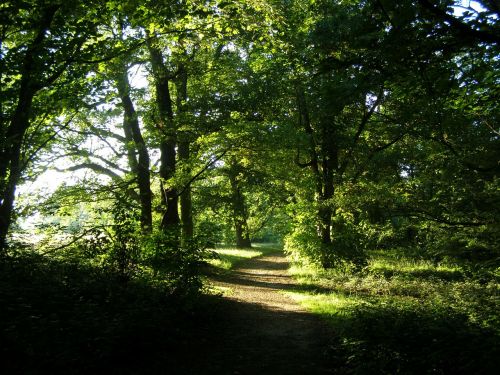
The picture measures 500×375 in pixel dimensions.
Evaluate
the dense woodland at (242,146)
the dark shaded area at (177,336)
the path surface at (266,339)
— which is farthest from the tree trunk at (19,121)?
the path surface at (266,339)

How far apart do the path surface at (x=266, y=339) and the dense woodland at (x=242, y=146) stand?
33.1 inches

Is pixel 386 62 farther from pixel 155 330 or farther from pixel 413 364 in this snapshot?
pixel 155 330

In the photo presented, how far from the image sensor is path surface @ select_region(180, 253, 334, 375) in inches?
263

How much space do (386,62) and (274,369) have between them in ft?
16.6

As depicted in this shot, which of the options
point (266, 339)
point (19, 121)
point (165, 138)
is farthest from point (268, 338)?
point (165, 138)

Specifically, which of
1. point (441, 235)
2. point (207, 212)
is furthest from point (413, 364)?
point (207, 212)

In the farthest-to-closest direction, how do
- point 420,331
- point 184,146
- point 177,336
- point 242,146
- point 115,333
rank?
point 184,146, point 242,146, point 177,336, point 115,333, point 420,331

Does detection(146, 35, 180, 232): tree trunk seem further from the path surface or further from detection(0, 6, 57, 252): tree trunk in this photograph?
detection(0, 6, 57, 252): tree trunk

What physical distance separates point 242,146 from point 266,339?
8.29 m

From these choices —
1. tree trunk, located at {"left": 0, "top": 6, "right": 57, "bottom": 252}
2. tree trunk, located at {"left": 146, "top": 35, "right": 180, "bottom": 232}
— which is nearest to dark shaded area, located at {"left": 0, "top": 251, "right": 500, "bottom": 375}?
tree trunk, located at {"left": 0, "top": 6, "right": 57, "bottom": 252}

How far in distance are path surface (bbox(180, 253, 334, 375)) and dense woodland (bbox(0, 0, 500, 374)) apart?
2.76ft

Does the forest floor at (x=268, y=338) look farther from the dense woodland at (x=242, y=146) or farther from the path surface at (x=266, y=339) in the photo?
the dense woodland at (x=242, y=146)

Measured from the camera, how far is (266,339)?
840cm

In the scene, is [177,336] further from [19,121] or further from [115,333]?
[19,121]
